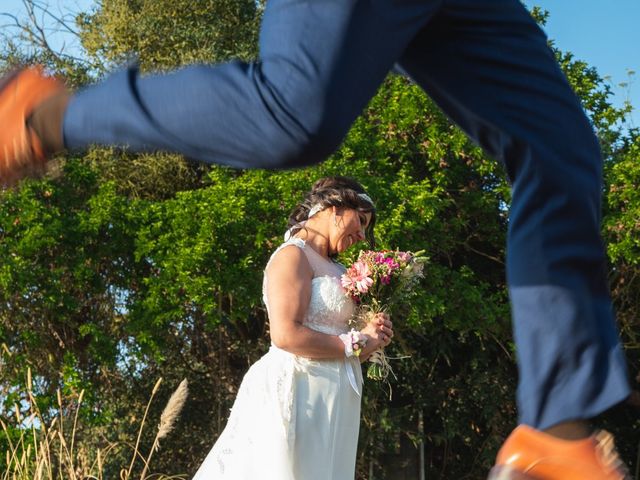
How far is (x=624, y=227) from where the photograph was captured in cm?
977

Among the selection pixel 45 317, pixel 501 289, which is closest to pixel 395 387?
pixel 501 289

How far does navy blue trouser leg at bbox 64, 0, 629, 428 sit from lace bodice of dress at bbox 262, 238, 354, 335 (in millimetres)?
3283

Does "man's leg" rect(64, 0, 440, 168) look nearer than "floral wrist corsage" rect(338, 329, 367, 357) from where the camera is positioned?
Yes

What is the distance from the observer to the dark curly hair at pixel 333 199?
519 centimetres

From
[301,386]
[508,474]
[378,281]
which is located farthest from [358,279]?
[508,474]

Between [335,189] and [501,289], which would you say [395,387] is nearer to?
[501,289]

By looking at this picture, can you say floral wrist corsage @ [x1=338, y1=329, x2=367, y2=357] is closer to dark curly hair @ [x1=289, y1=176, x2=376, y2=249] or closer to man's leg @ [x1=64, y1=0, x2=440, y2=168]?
dark curly hair @ [x1=289, y1=176, x2=376, y2=249]

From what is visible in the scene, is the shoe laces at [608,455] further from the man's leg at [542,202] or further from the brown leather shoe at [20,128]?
the brown leather shoe at [20,128]

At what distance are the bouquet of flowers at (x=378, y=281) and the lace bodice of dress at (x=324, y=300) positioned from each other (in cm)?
6

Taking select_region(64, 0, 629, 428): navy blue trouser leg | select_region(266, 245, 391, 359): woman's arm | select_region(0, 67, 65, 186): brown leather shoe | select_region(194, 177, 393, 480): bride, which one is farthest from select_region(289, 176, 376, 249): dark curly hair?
select_region(0, 67, 65, 186): brown leather shoe

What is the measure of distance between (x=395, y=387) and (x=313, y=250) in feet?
20.1

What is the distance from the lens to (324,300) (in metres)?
4.91

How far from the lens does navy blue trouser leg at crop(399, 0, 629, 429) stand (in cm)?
152

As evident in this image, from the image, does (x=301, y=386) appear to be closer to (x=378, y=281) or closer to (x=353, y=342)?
(x=353, y=342)
